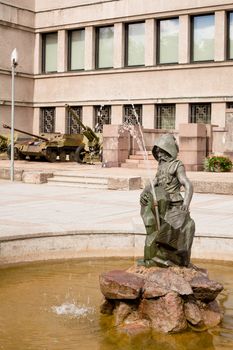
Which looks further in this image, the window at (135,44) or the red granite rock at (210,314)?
the window at (135,44)

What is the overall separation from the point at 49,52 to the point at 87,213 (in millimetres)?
27978

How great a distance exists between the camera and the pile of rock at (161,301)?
6402 millimetres

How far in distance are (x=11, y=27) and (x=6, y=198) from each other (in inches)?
931

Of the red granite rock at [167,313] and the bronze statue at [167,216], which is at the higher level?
the bronze statue at [167,216]

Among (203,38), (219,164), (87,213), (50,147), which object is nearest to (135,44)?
(203,38)

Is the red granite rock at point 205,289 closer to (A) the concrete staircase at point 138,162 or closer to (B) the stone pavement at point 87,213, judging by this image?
(B) the stone pavement at point 87,213

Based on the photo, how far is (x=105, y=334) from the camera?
6246 millimetres

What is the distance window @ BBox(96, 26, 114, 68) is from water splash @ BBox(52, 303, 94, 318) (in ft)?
99.9

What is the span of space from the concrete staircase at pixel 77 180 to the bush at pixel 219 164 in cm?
608

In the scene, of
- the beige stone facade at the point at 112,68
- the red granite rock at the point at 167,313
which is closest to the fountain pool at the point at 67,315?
the red granite rock at the point at 167,313

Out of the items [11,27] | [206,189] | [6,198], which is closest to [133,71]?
[11,27]

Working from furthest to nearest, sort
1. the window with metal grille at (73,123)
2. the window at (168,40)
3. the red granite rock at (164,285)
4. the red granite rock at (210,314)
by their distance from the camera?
the window with metal grille at (73,123), the window at (168,40), the red granite rock at (210,314), the red granite rock at (164,285)

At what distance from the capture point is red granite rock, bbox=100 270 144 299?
21.3ft

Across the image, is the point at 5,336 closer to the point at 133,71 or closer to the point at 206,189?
the point at 206,189
